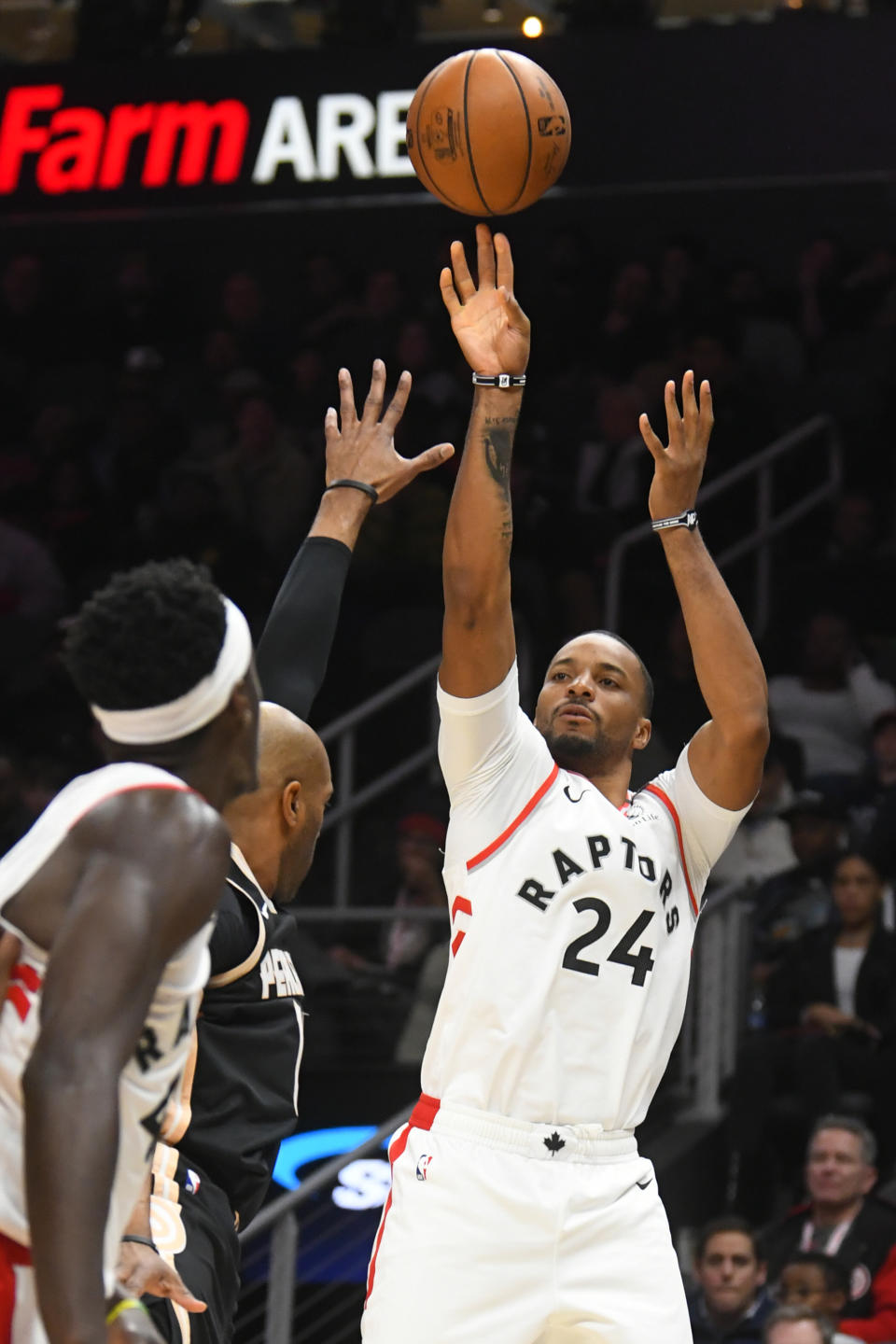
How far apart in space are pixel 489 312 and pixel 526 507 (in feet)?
22.1

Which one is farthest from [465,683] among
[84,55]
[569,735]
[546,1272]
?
[84,55]

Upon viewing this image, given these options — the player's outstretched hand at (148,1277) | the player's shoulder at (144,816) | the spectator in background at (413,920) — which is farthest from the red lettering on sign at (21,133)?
the player's shoulder at (144,816)

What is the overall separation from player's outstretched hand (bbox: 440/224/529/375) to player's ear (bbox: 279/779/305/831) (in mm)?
1100

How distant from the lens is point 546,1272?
411 cm

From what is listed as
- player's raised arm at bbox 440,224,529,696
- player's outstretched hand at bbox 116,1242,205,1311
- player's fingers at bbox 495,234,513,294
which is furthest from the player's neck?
player's outstretched hand at bbox 116,1242,205,1311

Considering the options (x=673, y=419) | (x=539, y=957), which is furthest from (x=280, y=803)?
(x=673, y=419)

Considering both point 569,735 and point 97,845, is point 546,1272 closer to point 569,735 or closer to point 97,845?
point 569,735

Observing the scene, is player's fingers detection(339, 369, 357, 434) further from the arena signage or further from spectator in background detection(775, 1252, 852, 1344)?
the arena signage

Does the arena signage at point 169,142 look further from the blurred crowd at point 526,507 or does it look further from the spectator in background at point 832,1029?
the spectator in background at point 832,1029

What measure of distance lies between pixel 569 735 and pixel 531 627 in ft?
19.7

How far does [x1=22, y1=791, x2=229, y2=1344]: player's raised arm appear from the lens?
2.44 meters

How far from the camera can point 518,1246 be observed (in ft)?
13.5

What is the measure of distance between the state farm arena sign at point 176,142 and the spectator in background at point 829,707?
3.33m

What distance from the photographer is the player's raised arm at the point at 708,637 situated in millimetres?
4590
